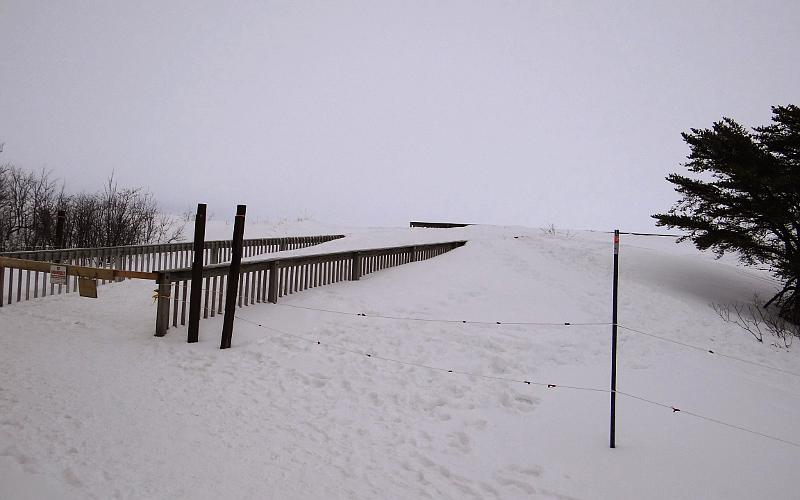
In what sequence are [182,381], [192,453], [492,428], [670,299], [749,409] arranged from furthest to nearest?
1. [670,299]
2. [749,409]
3. [182,381]
4. [492,428]
5. [192,453]

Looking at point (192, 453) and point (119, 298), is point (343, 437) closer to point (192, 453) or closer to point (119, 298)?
point (192, 453)

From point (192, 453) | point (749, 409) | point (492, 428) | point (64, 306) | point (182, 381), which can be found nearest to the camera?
point (192, 453)

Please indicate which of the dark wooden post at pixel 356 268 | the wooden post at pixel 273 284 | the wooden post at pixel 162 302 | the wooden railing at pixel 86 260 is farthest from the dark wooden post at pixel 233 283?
the dark wooden post at pixel 356 268

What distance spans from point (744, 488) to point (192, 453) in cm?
465

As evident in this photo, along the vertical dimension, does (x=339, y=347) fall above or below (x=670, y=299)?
below

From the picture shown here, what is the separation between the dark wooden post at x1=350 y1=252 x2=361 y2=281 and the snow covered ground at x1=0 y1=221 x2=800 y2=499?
1255mm

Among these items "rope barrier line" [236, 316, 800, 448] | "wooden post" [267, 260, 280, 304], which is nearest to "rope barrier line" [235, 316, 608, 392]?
"rope barrier line" [236, 316, 800, 448]

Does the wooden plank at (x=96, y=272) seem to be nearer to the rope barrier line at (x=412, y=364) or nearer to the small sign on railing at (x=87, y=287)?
the small sign on railing at (x=87, y=287)

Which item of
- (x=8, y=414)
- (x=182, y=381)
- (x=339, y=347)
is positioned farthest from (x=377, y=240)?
(x=8, y=414)

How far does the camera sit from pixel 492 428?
435cm

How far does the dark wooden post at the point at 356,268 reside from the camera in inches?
397

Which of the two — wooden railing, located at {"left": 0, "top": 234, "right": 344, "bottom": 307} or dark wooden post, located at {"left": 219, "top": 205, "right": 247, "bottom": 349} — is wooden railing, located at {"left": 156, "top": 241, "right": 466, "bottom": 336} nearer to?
dark wooden post, located at {"left": 219, "top": 205, "right": 247, "bottom": 349}

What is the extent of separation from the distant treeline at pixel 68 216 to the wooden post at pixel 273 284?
10548mm

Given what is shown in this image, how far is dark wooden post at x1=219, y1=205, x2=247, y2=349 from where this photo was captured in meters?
6.00
